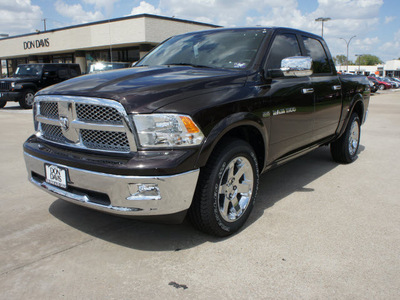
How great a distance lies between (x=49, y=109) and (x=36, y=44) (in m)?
37.0

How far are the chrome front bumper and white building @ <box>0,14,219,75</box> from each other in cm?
2107

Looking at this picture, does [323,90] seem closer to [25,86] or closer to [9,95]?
[25,86]

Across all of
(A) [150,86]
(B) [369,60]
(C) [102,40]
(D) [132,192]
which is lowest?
(D) [132,192]

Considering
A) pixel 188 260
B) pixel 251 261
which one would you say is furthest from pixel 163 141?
pixel 251 261

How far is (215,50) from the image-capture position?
3689 millimetres

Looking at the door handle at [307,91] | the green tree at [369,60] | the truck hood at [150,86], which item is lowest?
the door handle at [307,91]

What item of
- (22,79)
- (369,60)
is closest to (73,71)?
(22,79)

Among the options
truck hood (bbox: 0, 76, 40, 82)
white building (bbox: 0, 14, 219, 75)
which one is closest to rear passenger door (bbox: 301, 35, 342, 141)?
truck hood (bbox: 0, 76, 40, 82)

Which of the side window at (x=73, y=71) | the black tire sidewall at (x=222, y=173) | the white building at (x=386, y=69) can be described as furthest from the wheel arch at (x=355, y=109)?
the white building at (x=386, y=69)

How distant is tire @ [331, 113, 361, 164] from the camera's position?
5.39 metres

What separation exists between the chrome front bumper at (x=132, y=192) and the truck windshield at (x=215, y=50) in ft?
4.64

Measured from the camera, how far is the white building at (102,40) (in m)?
25.9

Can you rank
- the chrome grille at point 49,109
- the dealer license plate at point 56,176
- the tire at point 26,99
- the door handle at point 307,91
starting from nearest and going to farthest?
the dealer license plate at point 56,176 → the chrome grille at point 49,109 → the door handle at point 307,91 → the tire at point 26,99

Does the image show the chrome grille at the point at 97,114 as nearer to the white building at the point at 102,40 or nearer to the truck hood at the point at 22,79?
the truck hood at the point at 22,79
